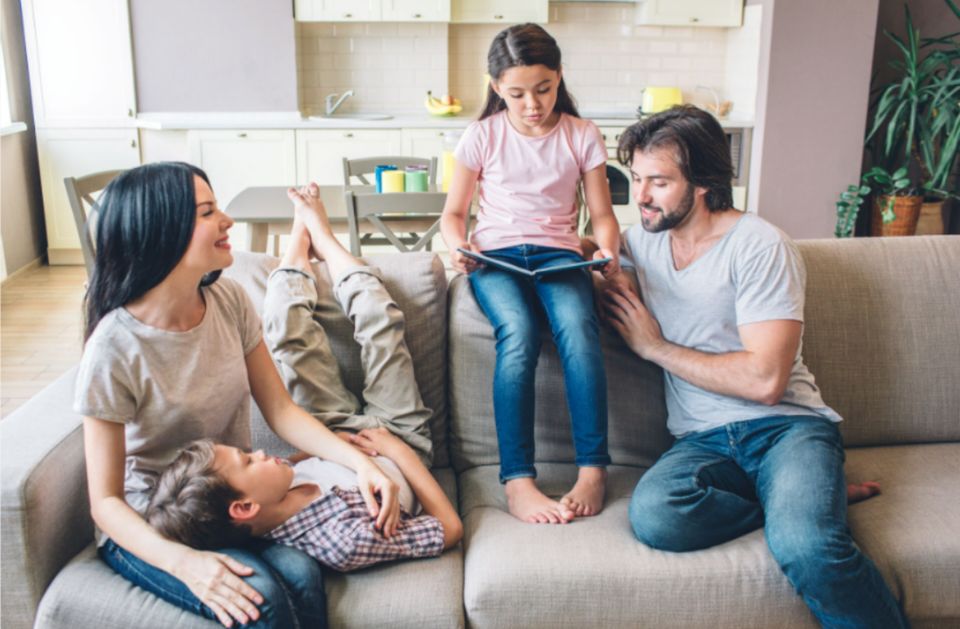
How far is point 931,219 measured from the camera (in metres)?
5.26

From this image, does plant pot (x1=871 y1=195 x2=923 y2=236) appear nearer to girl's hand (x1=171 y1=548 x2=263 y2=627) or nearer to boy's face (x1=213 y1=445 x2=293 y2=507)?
boy's face (x1=213 y1=445 x2=293 y2=507)

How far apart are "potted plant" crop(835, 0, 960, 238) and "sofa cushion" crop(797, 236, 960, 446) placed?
2.94 metres

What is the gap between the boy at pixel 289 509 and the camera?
158 centimetres

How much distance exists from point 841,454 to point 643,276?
0.59 m

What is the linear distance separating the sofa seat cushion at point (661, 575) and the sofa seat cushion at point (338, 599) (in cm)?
6

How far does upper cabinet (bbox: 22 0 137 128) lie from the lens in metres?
5.52

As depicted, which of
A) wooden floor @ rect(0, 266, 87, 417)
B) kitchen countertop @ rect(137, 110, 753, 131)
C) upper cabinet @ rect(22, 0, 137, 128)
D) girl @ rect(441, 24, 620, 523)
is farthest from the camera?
kitchen countertop @ rect(137, 110, 753, 131)

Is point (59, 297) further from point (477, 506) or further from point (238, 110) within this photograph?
point (477, 506)

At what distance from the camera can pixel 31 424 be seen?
5.78 ft

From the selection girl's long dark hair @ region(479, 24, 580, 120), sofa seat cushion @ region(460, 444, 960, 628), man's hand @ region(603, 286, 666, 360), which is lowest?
sofa seat cushion @ region(460, 444, 960, 628)

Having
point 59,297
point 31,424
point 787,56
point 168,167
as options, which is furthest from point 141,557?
point 787,56

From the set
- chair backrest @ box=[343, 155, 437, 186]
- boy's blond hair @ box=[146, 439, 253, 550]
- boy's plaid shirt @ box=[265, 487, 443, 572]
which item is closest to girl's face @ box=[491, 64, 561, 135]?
boy's plaid shirt @ box=[265, 487, 443, 572]

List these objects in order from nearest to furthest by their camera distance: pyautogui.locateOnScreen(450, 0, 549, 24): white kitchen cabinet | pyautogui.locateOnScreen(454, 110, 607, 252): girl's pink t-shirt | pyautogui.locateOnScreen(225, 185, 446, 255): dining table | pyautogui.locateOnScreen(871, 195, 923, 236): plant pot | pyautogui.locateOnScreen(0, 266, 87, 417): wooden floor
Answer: pyautogui.locateOnScreen(454, 110, 607, 252): girl's pink t-shirt, pyautogui.locateOnScreen(225, 185, 446, 255): dining table, pyautogui.locateOnScreen(0, 266, 87, 417): wooden floor, pyautogui.locateOnScreen(871, 195, 923, 236): plant pot, pyautogui.locateOnScreen(450, 0, 549, 24): white kitchen cabinet

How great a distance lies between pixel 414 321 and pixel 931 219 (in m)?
4.14
